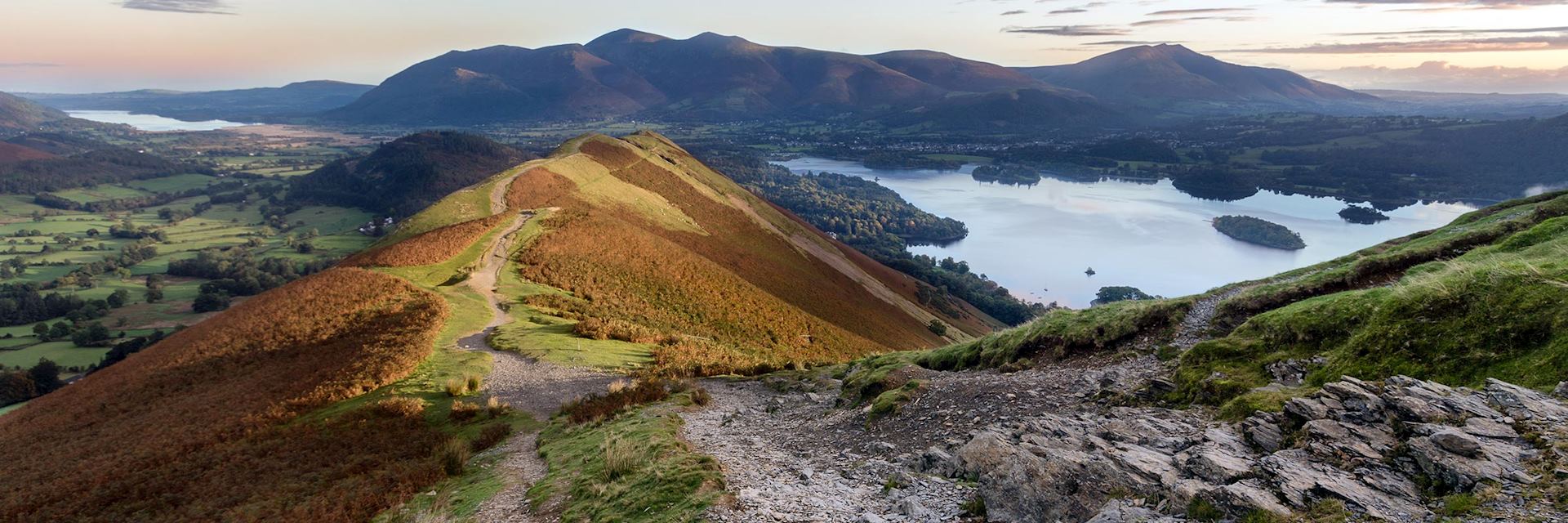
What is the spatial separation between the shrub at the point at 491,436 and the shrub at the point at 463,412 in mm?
1090

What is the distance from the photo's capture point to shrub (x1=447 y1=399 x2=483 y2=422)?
63.9ft

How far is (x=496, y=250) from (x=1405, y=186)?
239m

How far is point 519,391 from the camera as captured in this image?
22203mm

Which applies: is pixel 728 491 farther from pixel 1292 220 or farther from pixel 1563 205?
pixel 1292 220

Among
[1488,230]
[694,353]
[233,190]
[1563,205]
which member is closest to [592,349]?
[694,353]

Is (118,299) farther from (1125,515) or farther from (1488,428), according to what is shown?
(1488,428)

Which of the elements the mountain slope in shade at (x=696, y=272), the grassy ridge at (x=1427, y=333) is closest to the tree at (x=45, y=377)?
the mountain slope in shade at (x=696, y=272)

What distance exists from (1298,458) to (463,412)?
812 inches

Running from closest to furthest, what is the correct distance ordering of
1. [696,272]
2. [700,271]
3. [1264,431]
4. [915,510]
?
[1264,431] → [915,510] → [696,272] → [700,271]

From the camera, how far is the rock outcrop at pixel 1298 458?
6.85 m

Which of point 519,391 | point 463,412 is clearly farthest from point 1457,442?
point 519,391

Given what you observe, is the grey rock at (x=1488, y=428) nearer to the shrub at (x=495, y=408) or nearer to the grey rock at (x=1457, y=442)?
the grey rock at (x=1457, y=442)

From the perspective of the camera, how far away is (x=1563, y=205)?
20000mm

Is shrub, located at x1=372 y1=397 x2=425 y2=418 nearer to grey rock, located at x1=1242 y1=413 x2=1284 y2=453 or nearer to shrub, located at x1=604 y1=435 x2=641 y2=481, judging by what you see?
shrub, located at x1=604 y1=435 x2=641 y2=481
